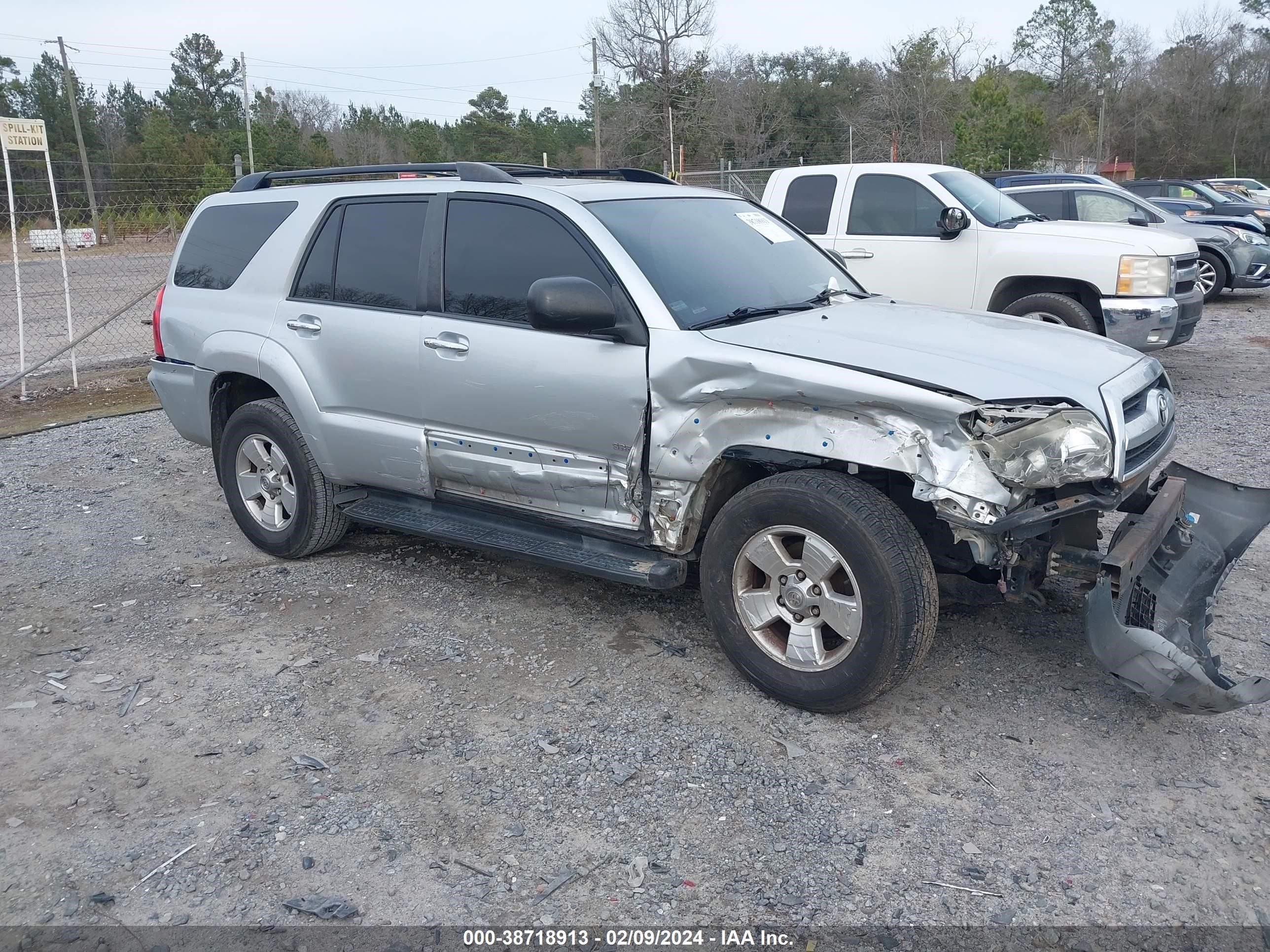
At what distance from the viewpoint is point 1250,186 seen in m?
26.7

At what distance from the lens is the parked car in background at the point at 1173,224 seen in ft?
40.7

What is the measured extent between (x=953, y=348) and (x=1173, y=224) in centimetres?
1113

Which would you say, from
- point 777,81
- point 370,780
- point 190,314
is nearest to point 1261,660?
point 370,780

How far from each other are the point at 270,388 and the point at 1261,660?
195 inches

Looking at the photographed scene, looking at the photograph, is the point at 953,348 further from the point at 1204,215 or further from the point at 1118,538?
the point at 1204,215

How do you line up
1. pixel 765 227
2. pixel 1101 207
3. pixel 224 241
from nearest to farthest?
pixel 765 227 → pixel 224 241 → pixel 1101 207

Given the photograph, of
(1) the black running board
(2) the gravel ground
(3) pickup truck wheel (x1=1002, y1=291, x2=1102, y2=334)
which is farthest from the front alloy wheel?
(3) pickup truck wheel (x1=1002, y1=291, x2=1102, y2=334)

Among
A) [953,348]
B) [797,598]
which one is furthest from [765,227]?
[797,598]

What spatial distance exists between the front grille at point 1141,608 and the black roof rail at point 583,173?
9.25 ft

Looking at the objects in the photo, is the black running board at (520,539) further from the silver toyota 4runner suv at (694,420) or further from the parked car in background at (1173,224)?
the parked car in background at (1173,224)

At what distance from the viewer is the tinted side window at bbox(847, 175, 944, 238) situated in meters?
9.04

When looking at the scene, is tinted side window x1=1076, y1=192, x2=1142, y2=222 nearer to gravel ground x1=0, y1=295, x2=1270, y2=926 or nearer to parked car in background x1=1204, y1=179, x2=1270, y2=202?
gravel ground x1=0, y1=295, x2=1270, y2=926

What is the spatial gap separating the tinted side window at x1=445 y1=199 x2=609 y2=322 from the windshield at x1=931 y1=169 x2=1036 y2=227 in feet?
18.5

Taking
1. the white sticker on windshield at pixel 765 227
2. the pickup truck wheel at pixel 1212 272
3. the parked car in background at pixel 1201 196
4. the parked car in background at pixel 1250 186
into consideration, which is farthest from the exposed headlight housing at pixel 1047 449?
the parked car in background at pixel 1250 186
